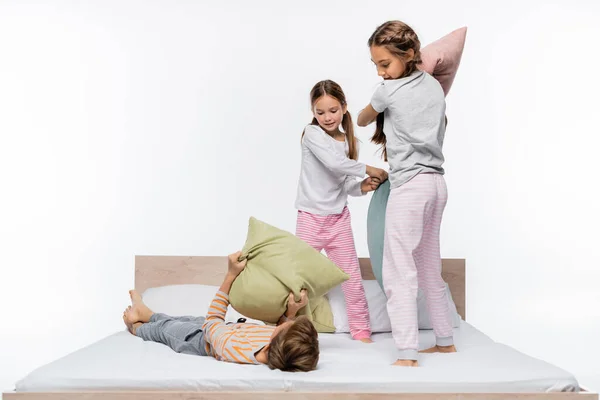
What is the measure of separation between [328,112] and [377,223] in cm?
51

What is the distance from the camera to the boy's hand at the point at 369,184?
345 cm

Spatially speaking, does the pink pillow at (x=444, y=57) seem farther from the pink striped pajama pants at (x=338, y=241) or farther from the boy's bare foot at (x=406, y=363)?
the boy's bare foot at (x=406, y=363)

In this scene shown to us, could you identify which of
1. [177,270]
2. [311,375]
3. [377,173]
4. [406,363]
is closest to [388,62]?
[377,173]

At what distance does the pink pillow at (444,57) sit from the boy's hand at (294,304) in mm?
→ 937

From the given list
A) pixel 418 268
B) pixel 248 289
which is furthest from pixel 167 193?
pixel 418 268

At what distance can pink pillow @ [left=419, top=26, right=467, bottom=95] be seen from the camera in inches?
123

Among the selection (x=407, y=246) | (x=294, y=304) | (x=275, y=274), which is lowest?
(x=294, y=304)

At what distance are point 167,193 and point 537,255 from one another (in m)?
2.06

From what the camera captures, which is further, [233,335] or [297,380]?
[233,335]

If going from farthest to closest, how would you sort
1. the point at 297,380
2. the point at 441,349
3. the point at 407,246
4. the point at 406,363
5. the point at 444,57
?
1. the point at 444,57
2. the point at 441,349
3. the point at 407,246
4. the point at 406,363
5. the point at 297,380

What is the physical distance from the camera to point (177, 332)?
3082mm

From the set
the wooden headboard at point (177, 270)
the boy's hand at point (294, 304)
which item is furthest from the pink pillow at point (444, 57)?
the wooden headboard at point (177, 270)

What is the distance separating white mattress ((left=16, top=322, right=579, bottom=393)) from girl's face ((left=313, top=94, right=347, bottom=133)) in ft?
3.62

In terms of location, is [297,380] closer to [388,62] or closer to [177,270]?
[388,62]
